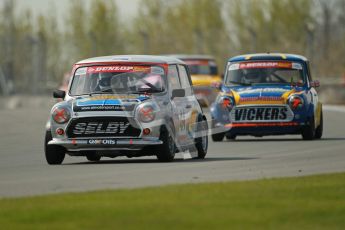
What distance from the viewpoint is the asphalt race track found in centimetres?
1473


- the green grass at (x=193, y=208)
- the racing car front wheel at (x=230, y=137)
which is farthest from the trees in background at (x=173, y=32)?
the green grass at (x=193, y=208)

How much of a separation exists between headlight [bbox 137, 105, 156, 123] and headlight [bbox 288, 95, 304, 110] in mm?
6289

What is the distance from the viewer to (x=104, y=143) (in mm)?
17781

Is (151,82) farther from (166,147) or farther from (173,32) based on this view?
(173,32)

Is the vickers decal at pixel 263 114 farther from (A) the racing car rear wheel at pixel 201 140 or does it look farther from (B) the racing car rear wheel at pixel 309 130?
(A) the racing car rear wheel at pixel 201 140

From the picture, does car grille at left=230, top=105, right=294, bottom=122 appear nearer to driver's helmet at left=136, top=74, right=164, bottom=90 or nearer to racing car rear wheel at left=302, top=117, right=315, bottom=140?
racing car rear wheel at left=302, top=117, right=315, bottom=140

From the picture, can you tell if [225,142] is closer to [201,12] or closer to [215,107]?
[215,107]

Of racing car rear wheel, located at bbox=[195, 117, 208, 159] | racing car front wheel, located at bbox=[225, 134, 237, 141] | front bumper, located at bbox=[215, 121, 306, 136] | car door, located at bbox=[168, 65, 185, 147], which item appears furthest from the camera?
racing car front wheel, located at bbox=[225, 134, 237, 141]

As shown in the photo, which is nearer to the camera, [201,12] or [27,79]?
[27,79]

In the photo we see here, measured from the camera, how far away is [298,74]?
24.6 metres

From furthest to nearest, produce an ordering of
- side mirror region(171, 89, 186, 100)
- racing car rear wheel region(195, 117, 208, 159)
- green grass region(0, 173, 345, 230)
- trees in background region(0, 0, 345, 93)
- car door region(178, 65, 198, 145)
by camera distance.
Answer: trees in background region(0, 0, 345, 93) < racing car rear wheel region(195, 117, 208, 159) < car door region(178, 65, 198, 145) < side mirror region(171, 89, 186, 100) < green grass region(0, 173, 345, 230)

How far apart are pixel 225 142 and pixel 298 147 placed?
269cm

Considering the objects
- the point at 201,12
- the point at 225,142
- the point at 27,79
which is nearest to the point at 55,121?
the point at 225,142

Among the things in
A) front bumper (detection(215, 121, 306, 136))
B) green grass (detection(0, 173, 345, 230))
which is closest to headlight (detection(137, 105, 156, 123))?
green grass (detection(0, 173, 345, 230))
